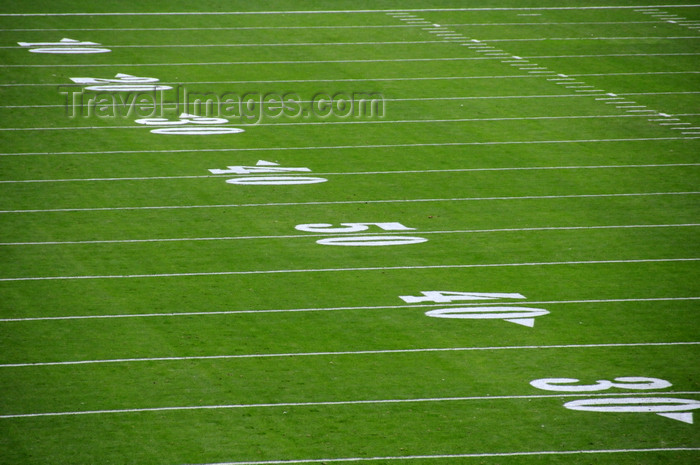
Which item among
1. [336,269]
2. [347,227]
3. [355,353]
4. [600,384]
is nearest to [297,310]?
[355,353]

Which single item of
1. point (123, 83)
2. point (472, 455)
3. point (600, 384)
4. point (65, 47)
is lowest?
point (472, 455)

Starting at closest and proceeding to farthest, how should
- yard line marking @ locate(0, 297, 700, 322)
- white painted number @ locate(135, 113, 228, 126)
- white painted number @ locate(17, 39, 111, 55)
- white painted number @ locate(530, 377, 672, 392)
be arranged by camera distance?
white painted number @ locate(530, 377, 672, 392) < yard line marking @ locate(0, 297, 700, 322) < white painted number @ locate(135, 113, 228, 126) < white painted number @ locate(17, 39, 111, 55)

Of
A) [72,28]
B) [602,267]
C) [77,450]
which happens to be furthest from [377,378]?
[72,28]

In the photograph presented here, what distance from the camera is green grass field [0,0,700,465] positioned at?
326 inches

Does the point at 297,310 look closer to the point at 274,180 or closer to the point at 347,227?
the point at 347,227

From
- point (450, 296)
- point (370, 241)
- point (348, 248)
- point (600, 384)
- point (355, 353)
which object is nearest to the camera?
point (600, 384)

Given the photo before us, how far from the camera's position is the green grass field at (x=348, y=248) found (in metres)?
8.28

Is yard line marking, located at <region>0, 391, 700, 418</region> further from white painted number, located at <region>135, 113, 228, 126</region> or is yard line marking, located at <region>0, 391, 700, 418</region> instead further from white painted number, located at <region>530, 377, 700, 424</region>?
white painted number, located at <region>135, 113, 228, 126</region>

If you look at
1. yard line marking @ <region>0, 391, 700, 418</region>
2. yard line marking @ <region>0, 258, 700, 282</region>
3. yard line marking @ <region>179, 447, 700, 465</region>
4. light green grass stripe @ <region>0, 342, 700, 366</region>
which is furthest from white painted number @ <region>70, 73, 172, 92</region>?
yard line marking @ <region>179, 447, 700, 465</region>

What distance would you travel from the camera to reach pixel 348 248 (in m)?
12.0

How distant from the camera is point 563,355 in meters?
9.40

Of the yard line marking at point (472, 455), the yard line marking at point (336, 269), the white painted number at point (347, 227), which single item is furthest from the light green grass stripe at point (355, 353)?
the white painted number at point (347, 227)

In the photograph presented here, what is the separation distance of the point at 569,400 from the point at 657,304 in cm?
223

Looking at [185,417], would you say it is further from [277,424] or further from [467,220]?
[467,220]
